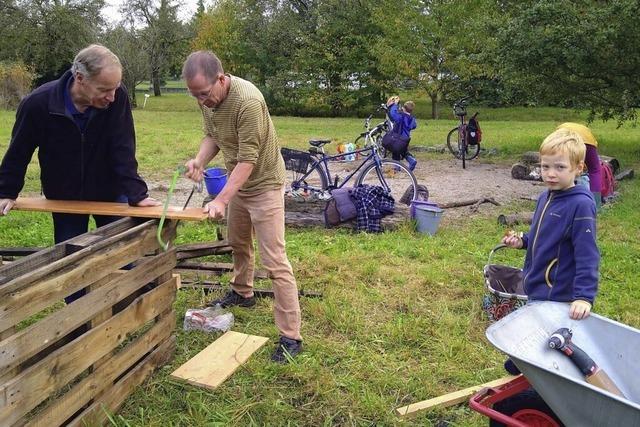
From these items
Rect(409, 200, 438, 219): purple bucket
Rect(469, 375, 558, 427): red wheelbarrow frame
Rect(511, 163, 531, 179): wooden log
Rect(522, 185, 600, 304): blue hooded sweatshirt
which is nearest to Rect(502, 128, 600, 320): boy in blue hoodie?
Rect(522, 185, 600, 304): blue hooded sweatshirt

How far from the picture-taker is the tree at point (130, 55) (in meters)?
33.5

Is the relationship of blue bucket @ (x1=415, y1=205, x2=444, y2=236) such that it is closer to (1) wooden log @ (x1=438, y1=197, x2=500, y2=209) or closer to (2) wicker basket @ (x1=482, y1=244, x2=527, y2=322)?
(1) wooden log @ (x1=438, y1=197, x2=500, y2=209)

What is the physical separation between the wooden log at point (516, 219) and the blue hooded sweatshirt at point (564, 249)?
406 cm

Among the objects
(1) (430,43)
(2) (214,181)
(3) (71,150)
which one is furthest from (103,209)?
(1) (430,43)

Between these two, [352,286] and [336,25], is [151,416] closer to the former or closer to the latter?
[352,286]

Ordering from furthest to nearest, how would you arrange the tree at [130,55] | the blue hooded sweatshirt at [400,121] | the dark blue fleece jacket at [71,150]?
the tree at [130,55], the blue hooded sweatshirt at [400,121], the dark blue fleece jacket at [71,150]

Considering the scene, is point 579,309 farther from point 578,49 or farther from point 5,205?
point 578,49

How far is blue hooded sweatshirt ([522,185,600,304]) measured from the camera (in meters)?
2.68

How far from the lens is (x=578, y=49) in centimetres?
1016

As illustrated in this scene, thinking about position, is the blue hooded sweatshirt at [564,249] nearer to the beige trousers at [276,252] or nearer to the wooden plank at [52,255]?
the beige trousers at [276,252]

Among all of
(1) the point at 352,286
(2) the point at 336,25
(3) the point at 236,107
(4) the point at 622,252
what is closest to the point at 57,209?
(3) the point at 236,107

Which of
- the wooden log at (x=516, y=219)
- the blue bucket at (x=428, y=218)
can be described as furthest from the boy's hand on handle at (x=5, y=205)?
the wooden log at (x=516, y=219)

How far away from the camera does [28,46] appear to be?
34.5 meters

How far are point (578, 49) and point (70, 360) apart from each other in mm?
10016
